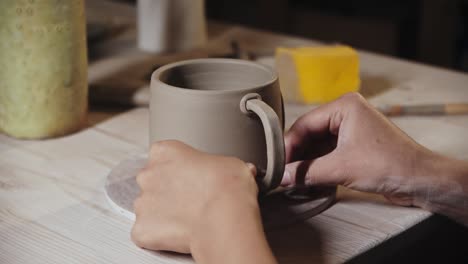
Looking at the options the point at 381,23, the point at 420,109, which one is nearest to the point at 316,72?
the point at 420,109

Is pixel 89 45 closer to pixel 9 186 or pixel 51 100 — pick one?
pixel 51 100

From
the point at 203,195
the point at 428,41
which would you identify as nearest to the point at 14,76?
the point at 203,195

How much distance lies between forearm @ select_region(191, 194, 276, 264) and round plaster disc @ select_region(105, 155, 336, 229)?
0.09 meters

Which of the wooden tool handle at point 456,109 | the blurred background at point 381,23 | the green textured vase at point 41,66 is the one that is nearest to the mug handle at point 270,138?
the green textured vase at point 41,66

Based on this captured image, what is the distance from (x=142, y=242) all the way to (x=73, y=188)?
17cm

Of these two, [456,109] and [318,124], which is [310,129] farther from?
[456,109]

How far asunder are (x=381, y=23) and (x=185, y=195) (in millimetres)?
1856

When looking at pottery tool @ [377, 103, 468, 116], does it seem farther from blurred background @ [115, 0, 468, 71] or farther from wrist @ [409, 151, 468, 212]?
blurred background @ [115, 0, 468, 71]

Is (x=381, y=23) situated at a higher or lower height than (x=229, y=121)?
lower

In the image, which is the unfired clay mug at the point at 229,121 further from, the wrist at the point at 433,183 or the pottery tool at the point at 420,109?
the pottery tool at the point at 420,109

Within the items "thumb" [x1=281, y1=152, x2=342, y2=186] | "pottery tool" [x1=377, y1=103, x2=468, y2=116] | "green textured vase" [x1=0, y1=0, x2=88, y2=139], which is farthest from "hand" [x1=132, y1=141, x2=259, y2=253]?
"pottery tool" [x1=377, y1=103, x2=468, y2=116]

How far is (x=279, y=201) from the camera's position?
2.56 feet

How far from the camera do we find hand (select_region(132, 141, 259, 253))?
0.67 meters

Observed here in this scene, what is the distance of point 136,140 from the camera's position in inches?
38.4
